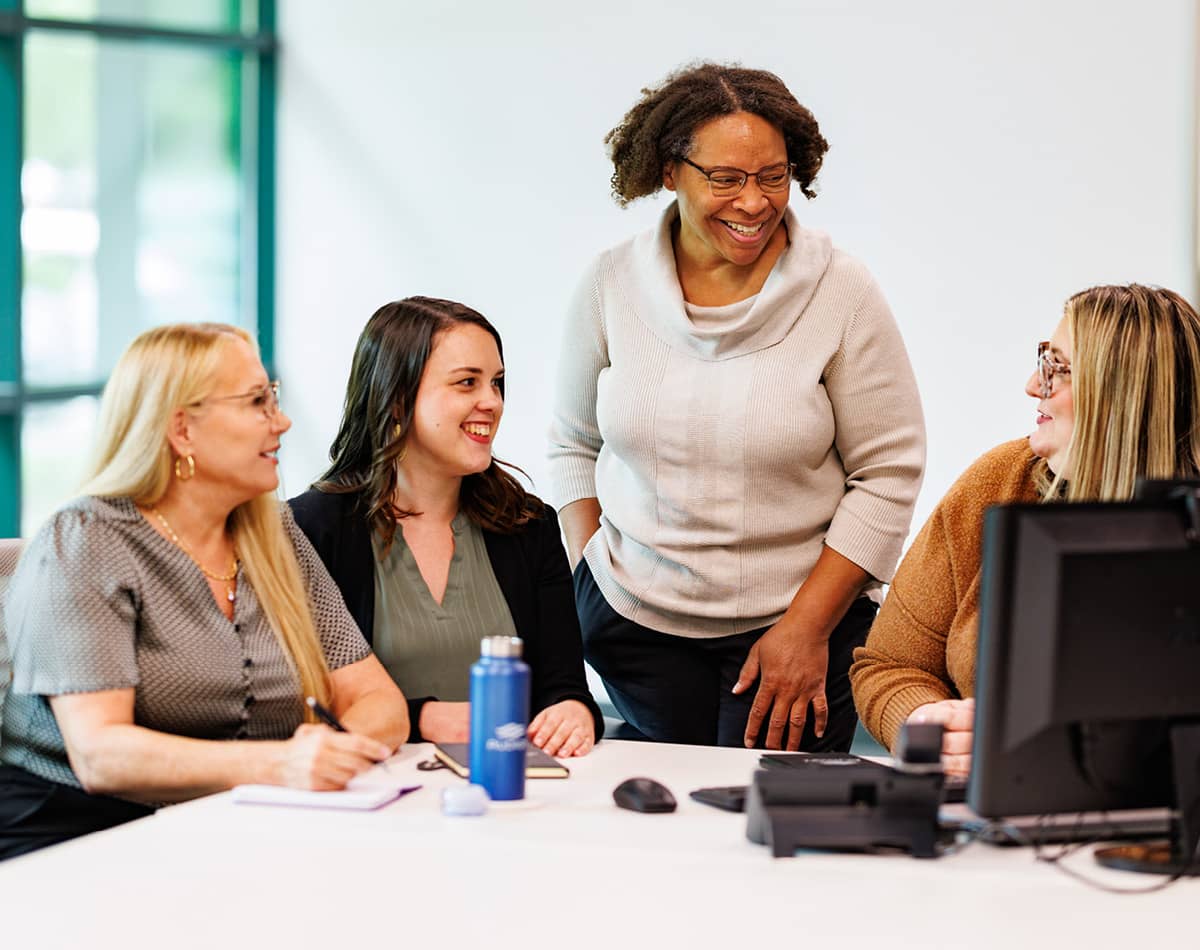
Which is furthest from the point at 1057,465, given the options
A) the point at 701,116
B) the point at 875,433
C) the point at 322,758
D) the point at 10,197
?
the point at 10,197

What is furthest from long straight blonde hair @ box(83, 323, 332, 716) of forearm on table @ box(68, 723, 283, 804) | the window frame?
the window frame

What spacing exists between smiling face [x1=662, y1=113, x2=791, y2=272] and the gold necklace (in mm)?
980

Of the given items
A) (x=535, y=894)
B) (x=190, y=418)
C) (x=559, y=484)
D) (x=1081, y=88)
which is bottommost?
(x=535, y=894)

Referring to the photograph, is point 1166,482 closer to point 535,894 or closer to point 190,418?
point 535,894

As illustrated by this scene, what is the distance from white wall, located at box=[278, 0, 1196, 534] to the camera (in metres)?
4.20

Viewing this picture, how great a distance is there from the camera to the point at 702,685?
2666 millimetres

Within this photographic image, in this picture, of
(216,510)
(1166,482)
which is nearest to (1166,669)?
(1166,482)

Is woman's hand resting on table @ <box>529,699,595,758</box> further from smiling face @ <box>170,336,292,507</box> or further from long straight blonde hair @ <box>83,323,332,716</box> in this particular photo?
smiling face @ <box>170,336,292,507</box>

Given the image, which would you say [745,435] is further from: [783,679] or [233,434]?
[233,434]

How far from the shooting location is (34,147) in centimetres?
438

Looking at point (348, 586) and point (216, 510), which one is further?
point (348, 586)

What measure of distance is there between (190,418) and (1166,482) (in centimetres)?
127

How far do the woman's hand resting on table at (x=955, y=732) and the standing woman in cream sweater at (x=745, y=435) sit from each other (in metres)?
0.51

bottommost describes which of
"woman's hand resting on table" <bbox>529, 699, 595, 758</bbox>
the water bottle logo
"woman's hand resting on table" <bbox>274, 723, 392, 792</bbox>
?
"woman's hand resting on table" <bbox>529, 699, 595, 758</bbox>
